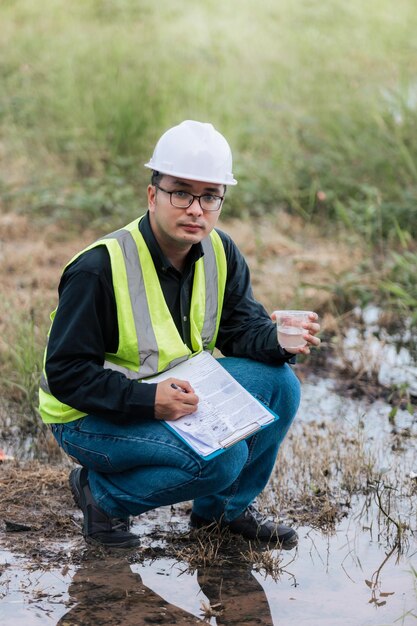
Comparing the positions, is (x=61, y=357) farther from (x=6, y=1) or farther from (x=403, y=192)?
(x=6, y=1)

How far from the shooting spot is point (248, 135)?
9.12 m

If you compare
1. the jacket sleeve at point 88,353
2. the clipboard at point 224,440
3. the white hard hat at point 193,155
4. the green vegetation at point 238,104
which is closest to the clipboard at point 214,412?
the clipboard at point 224,440

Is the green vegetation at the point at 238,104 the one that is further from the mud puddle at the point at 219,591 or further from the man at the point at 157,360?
the mud puddle at the point at 219,591

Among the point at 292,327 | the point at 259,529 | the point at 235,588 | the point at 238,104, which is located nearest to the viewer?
the point at 235,588

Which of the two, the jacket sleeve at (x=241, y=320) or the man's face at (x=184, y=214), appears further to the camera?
the jacket sleeve at (x=241, y=320)

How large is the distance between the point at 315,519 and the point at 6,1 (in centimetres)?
1129

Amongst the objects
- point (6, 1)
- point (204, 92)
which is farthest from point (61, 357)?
point (6, 1)

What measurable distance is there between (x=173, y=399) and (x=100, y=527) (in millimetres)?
598

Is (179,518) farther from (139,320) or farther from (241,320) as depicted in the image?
(139,320)

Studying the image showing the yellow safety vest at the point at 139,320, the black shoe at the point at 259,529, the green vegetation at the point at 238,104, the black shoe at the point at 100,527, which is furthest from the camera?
the green vegetation at the point at 238,104

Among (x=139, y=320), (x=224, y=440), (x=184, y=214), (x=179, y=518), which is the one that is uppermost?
(x=184, y=214)

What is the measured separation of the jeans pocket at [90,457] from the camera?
344 cm

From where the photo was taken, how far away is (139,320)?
3.38 metres

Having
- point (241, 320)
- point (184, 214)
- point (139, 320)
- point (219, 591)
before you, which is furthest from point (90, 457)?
point (184, 214)
